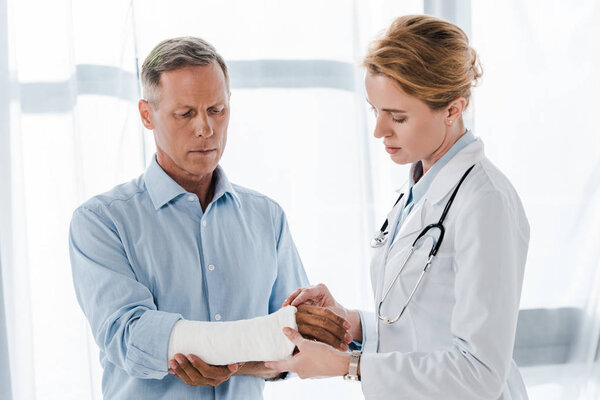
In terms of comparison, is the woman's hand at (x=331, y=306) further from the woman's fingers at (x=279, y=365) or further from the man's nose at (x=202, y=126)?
the man's nose at (x=202, y=126)

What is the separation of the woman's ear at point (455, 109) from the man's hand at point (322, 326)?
50 centimetres

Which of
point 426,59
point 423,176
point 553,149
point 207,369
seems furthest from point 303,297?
point 553,149

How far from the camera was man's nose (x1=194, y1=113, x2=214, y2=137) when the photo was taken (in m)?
1.47

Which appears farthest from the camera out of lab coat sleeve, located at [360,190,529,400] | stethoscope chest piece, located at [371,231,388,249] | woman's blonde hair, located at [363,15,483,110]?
stethoscope chest piece, located at [371,231,388,249]

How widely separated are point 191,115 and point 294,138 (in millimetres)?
707

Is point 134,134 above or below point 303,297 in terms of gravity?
above

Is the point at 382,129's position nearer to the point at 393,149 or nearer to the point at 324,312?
the point at 393,149

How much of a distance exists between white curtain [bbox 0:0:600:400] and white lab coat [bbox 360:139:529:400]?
819 mm

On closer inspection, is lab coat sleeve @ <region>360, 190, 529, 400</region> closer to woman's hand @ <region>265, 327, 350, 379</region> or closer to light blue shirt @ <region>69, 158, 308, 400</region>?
woman's hand @ <region>265, 327, 350, 379</region>

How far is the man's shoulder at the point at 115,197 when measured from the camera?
57.2 inches

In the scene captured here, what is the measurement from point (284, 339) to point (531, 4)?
1.65 meters

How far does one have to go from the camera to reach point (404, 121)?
1324 millimetres

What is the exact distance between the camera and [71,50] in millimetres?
1985

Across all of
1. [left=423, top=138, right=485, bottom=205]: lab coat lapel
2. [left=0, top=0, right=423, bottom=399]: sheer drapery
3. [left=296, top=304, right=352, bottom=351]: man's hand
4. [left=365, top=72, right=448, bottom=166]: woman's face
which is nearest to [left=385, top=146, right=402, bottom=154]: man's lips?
[left=365, top=72, right=448, bottom=166]: woman's face
